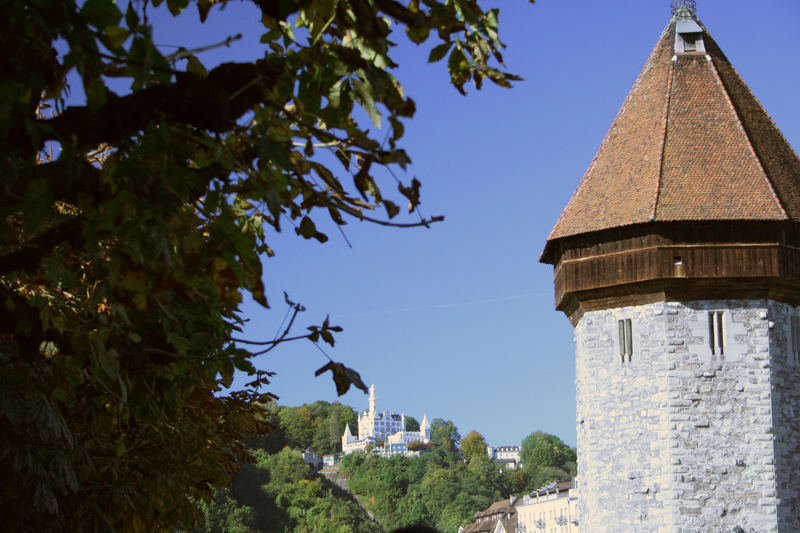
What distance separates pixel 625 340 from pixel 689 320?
1.26 m

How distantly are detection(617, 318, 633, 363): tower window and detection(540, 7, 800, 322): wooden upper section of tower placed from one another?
62 centimetres

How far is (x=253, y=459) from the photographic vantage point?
27.8 feet

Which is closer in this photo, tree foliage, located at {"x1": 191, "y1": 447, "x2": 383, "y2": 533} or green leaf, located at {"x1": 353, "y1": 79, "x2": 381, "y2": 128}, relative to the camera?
green leaf, located at {"x1": 353, "y1": 79, "x2": 381, "y2": 128}

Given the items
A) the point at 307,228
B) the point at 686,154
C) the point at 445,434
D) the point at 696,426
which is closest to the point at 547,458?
the point at 445,434

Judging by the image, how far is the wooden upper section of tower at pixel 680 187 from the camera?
20062 mm

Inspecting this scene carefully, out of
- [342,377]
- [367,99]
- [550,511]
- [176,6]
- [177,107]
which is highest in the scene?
[550,511]

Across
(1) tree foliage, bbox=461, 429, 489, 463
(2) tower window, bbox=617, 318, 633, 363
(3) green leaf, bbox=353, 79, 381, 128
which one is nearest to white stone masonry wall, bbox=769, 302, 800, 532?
(2) tower window, bbox=617, 318, 633, 363

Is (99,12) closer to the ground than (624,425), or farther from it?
closer to the ground

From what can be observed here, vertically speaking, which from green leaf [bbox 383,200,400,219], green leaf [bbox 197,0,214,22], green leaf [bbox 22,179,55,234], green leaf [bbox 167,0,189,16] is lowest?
green leaf [bbox 22,179,55,234]

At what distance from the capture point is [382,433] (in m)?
184

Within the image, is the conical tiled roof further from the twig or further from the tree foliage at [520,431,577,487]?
the tree foliage at [520,431,577,487]

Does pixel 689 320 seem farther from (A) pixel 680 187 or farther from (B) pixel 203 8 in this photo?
(B) pixel 203 8

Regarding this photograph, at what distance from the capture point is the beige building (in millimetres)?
67062

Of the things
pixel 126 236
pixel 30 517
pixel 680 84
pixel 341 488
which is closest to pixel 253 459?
pixel 30 517
